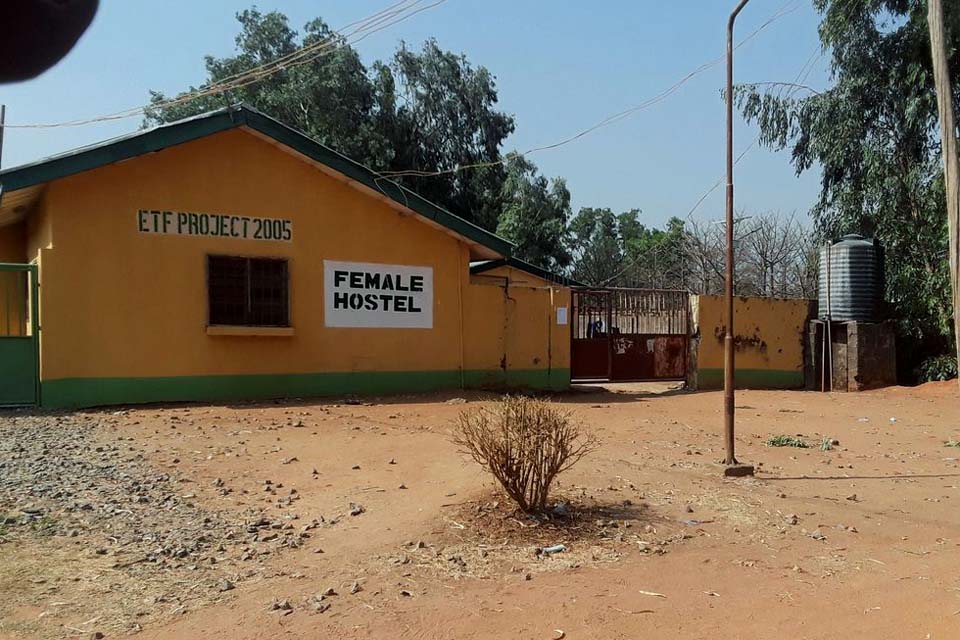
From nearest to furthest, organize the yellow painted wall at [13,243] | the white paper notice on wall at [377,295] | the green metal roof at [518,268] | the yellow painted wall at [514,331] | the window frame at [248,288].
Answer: the window frame at [248,288] < the white paper notice on wall at [377,295] < the yellow painted wall at [13,243] < the yellow painted wall at [514,331] < the green metal roof at [518,268]

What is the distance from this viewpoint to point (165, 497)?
6250 mm

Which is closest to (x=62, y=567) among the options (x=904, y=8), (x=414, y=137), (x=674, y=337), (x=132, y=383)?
(x=132, y=383)

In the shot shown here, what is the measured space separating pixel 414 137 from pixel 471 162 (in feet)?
7.71

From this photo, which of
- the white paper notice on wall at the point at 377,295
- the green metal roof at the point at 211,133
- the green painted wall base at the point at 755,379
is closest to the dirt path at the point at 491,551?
the green metal roof at the point at 211,133

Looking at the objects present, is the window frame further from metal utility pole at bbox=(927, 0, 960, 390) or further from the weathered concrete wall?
the weathered concrete wall

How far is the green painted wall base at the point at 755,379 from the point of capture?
55.2 ft

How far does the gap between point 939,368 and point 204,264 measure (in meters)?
16.2

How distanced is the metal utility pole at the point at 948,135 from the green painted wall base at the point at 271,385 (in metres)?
8.03

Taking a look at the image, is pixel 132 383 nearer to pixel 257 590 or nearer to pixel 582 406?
pixel 582 406

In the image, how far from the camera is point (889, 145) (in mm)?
19359

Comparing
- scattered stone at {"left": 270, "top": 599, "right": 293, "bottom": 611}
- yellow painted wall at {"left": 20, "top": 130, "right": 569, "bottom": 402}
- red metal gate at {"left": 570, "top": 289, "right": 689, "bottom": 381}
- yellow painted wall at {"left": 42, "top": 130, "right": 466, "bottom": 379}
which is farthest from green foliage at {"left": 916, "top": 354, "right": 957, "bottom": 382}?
scattered stone at {"left": 270, "top": 599, "right": 293, "bottom": 611}

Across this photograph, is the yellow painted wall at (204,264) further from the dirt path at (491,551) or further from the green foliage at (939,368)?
the green foliage at (939,368)

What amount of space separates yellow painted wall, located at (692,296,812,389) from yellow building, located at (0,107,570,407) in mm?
3749

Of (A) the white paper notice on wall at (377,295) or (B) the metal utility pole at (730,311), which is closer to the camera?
(B) the metal utility pole at (730,311)
